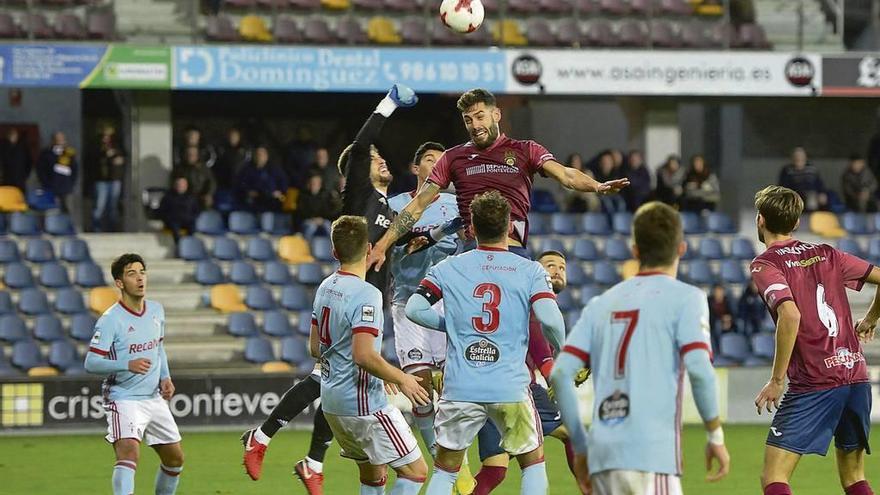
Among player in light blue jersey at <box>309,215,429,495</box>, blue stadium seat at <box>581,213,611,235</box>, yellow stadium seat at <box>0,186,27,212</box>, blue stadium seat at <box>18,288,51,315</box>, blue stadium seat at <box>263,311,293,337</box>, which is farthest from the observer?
blue stadium seat at <box>581,213,611,235</box>

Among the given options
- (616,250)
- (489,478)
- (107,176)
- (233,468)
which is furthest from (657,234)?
(107,176)

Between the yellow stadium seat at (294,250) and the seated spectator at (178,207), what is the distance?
128 centimetres

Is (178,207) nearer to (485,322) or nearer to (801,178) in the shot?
(801,178)

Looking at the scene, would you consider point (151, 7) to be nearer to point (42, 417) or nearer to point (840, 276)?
point (42, 417)

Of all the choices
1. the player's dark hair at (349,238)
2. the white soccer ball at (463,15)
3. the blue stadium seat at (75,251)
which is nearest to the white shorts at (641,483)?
the player's dark hair at (349,238)

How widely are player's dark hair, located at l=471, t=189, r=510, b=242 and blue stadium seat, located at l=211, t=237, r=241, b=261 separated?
13376mm

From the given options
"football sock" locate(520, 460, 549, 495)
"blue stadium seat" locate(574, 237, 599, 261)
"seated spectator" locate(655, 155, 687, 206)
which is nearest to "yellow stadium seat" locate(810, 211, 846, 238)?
"seated spectator" locate(655, 155, 687, 206)

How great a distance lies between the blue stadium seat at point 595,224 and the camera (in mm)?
20828

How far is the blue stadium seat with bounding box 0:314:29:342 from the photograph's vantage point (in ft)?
57.7

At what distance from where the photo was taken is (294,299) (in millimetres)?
19000

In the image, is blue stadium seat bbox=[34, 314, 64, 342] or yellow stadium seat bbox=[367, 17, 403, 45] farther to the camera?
yellow stadium seat bbox=[367, 17, 403, 45]

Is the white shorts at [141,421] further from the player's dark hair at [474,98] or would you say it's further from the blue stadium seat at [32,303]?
the blue stadium seat at [32,303]

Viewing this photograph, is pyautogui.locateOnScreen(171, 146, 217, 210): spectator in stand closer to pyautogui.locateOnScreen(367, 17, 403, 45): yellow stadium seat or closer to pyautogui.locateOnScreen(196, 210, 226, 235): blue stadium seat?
pyautogui.locateOnScreen(196, 210, 226, 235): blue stadium seat

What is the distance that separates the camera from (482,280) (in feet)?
21.6
